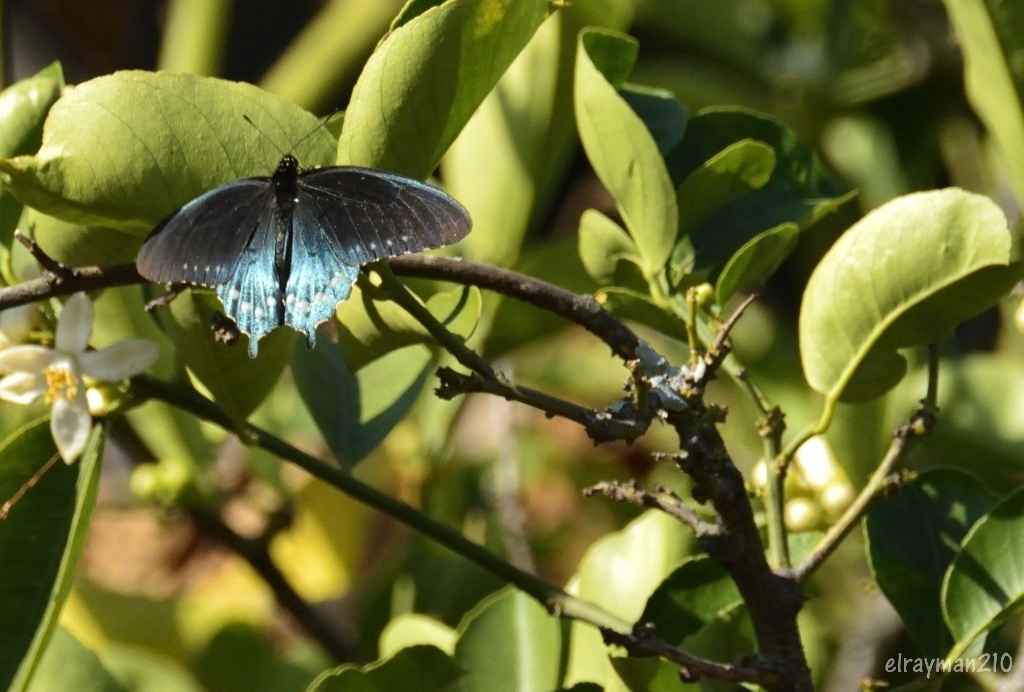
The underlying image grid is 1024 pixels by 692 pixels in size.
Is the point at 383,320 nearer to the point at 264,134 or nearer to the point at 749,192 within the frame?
the point at 264,134

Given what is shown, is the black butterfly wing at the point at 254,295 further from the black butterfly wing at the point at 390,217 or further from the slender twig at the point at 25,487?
the slender twig at the point at 25,487

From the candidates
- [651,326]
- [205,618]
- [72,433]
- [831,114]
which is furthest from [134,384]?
[831,114]

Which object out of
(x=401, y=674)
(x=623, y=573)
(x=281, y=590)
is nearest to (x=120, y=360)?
(x=401, y=674)

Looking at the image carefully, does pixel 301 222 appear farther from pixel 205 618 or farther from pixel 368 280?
pixel 205 618

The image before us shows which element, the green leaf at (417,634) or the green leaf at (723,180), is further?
the green leaf at (417,634)

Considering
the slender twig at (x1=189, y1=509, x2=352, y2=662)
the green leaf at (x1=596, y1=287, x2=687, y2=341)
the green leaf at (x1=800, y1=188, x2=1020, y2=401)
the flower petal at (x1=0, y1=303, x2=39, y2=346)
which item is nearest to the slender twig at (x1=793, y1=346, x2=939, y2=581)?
the green leaf at (x1=800, y1=188, x2=1020, y2=401)

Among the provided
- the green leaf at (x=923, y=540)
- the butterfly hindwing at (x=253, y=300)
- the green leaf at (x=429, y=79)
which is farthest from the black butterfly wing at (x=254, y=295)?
the green leaf at (x=923, y=540)

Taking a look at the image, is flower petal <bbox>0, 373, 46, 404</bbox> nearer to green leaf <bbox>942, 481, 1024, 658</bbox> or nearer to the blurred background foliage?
the blurred background foliage
